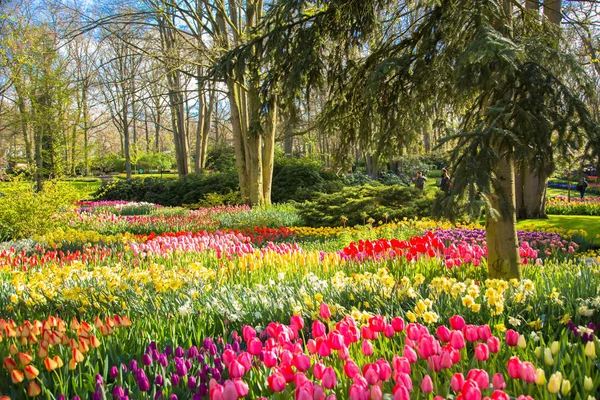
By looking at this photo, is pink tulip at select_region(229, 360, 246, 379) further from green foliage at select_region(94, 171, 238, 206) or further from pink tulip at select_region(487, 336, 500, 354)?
green foliage at select_region(94, 171, 238, 206)

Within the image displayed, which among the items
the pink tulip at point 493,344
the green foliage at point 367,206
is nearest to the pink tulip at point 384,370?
the pink tulip at point 493,344

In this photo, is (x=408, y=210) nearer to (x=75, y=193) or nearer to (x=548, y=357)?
(x=75, y=193)

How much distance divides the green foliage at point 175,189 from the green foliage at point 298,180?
1.86 m

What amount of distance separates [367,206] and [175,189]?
1338cm

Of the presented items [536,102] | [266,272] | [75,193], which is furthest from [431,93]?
[75,193]

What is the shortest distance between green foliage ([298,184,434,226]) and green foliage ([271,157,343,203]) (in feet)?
22.6

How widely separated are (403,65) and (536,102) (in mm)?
1407

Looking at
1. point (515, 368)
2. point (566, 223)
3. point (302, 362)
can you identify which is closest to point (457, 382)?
point (515, 368)

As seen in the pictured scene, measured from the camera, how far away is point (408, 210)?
1028cm

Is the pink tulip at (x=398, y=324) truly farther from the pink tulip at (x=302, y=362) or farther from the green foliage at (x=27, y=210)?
the green foliage at (x=27, y=210)

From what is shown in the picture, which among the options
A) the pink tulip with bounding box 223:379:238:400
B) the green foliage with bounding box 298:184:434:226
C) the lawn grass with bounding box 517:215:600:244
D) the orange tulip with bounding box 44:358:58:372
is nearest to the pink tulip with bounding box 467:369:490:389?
the pink tulip with bounding box 223:379:238:400

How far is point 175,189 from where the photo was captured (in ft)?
71.2

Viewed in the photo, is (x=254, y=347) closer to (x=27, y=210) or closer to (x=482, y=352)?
(x=482, y=352)

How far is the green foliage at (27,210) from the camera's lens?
9.69 m
